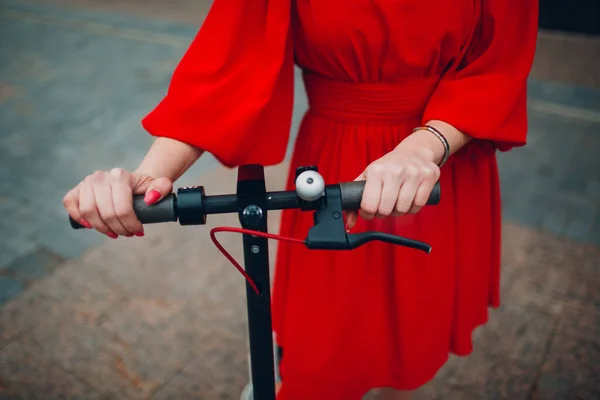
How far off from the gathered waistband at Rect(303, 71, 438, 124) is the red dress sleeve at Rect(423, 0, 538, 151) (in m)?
0.06

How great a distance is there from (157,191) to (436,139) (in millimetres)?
623

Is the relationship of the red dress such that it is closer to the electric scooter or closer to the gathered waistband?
the gathered waistband

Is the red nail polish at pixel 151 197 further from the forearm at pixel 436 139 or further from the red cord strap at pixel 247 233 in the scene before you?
the forearm at pixel 436 139

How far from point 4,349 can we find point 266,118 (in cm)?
195

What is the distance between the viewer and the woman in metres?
1.13

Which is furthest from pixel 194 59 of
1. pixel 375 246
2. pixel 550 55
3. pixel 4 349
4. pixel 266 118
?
pixel 550 55

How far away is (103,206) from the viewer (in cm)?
89

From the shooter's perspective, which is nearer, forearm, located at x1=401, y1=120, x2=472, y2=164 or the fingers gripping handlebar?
the fingers gripping handlebar

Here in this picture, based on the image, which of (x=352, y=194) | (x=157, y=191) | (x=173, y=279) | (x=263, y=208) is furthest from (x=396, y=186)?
(x=173, y=279)

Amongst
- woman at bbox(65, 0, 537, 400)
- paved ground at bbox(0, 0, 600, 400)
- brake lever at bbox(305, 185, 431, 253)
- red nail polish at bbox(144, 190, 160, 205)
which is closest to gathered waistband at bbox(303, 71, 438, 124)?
woman at bbox(65, 0, 537, 400)

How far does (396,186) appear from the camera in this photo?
918mm

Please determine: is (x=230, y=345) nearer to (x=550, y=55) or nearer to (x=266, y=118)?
(x=266, y=118)

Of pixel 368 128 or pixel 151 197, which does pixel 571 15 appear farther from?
pixel 151 197

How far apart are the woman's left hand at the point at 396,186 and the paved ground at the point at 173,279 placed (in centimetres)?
155
